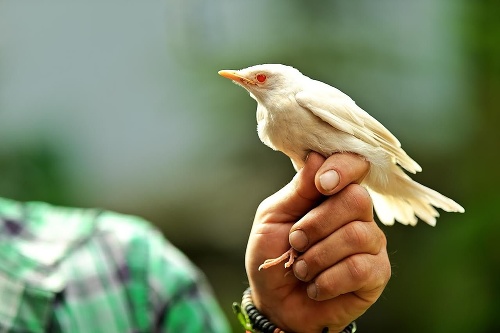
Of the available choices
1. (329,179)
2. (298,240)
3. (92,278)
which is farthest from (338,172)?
(92,278)

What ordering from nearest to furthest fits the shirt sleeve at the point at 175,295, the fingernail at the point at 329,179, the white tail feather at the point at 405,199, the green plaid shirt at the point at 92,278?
the fingernail at the point at 329,179
the white tail feather at the point at 405,199
the green plaid shirt at the point at 92,278
the shirt sleeve at the point at 175,295

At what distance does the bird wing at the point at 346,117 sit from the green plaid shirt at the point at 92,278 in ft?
3.67

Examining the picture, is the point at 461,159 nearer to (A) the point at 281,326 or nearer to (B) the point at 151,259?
(B) the point at 151,259

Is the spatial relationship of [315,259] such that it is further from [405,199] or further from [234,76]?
[234,76]

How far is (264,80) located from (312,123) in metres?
0.09

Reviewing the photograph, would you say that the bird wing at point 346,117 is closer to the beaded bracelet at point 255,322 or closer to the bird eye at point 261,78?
the bird eye at point 261,78

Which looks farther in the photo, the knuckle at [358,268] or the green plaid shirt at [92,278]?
the green plaid shirt at [92,278]

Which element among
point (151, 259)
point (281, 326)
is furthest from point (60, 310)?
point (281, 326)

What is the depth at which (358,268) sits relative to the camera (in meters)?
1.03

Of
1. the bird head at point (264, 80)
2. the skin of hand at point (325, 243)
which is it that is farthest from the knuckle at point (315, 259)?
the bird head at point (264, 80)

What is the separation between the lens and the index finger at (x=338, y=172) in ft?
3.16

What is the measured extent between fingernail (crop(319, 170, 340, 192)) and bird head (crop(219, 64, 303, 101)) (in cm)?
13

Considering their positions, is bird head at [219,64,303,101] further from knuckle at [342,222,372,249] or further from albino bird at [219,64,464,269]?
knuckle at [342,222,372,249]

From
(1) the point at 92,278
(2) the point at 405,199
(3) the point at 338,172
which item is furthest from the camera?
(1) the point at 92,278
